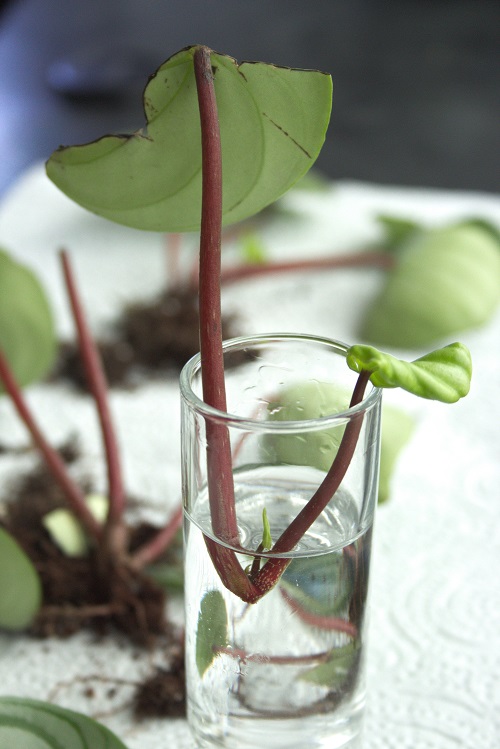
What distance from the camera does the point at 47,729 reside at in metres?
0.25

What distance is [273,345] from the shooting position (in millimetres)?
241

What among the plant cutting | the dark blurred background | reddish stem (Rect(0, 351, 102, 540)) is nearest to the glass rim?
the plant cutting

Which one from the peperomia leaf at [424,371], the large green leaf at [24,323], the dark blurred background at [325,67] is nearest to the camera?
the peperomia leaf at [424,371]

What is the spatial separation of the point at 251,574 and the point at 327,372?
0.05 metres

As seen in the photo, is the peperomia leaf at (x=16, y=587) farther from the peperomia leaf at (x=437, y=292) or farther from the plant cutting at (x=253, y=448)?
the peperomia leaf at (x=437, y=292)

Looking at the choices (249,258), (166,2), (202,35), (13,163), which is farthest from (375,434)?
(166,2)

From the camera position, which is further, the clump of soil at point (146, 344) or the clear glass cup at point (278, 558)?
the clump of soil at point (146, 344)

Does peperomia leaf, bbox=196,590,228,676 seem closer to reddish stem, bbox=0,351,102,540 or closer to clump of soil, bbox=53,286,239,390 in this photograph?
reddish stem, bbox=0,351,102,540

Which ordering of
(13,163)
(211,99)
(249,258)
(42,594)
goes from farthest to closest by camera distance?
(13,163)
(249,258)
(42,594)
(211,99)

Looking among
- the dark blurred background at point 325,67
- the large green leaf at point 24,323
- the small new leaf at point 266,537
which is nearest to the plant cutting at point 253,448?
the small new leaf at point 266,537

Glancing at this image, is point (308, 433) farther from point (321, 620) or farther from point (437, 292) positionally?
point (437, 292)

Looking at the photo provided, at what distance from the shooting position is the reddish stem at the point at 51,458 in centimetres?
31

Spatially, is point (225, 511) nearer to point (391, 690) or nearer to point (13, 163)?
point (391, 690)

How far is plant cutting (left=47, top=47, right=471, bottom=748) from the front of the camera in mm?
200
